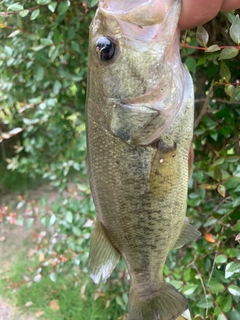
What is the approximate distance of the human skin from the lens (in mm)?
826

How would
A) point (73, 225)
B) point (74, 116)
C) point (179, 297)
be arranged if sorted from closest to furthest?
point (179, 297), point (73, 225), point (74, 116)

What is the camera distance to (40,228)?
350 cm

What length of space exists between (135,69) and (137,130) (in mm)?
160

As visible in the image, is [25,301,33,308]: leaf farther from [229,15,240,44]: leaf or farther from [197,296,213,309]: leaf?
[229,15,240,44]: leaf

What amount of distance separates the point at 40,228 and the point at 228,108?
2.46 m

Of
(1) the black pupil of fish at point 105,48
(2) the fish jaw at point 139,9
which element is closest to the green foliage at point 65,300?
(1) the black pupil of fish at point 105,48

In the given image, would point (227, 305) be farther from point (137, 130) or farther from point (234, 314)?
Result: point (137, 130)

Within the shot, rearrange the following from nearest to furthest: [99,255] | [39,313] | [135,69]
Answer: [135,69], [99,255], [39,313]

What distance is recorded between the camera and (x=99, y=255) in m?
1.12

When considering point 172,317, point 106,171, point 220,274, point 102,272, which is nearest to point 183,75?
point 106,171

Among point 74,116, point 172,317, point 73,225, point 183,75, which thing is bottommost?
point 73,225

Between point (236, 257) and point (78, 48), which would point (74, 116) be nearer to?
point (78, 48)

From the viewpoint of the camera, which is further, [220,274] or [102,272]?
[220,274]

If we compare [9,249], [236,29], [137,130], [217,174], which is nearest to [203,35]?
[236,29]
